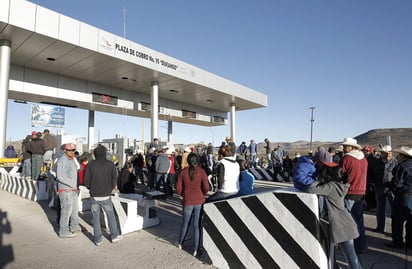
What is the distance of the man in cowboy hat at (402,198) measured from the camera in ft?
15.5

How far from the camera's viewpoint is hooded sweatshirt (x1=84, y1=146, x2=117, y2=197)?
16.2ft

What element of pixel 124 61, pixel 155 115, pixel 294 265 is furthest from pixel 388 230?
pixel 155 115

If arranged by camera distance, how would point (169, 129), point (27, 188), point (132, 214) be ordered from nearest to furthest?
point (132, 214) → point (27, 188) → point (169, 129)

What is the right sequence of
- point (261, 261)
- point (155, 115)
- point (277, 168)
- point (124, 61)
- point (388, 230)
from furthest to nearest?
point (155, 115), point (277, 168), point (124, 61), point (388, 230), point (261, 261)

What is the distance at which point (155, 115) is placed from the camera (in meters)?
16.8

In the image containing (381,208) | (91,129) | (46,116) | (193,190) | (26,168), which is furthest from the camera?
(46,116)

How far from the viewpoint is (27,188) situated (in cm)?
905

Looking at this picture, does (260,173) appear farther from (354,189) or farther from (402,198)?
(354,189)

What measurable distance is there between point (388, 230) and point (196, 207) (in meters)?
4.45

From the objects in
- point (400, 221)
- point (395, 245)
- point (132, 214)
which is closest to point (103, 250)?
point (132, 214)

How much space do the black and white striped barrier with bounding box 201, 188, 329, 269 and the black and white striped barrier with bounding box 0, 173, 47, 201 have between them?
6928 mm

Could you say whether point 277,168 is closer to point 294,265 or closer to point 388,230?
point 388,230

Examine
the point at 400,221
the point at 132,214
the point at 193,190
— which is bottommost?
the point at 132,214

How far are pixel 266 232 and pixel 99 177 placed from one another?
311 centimetres
